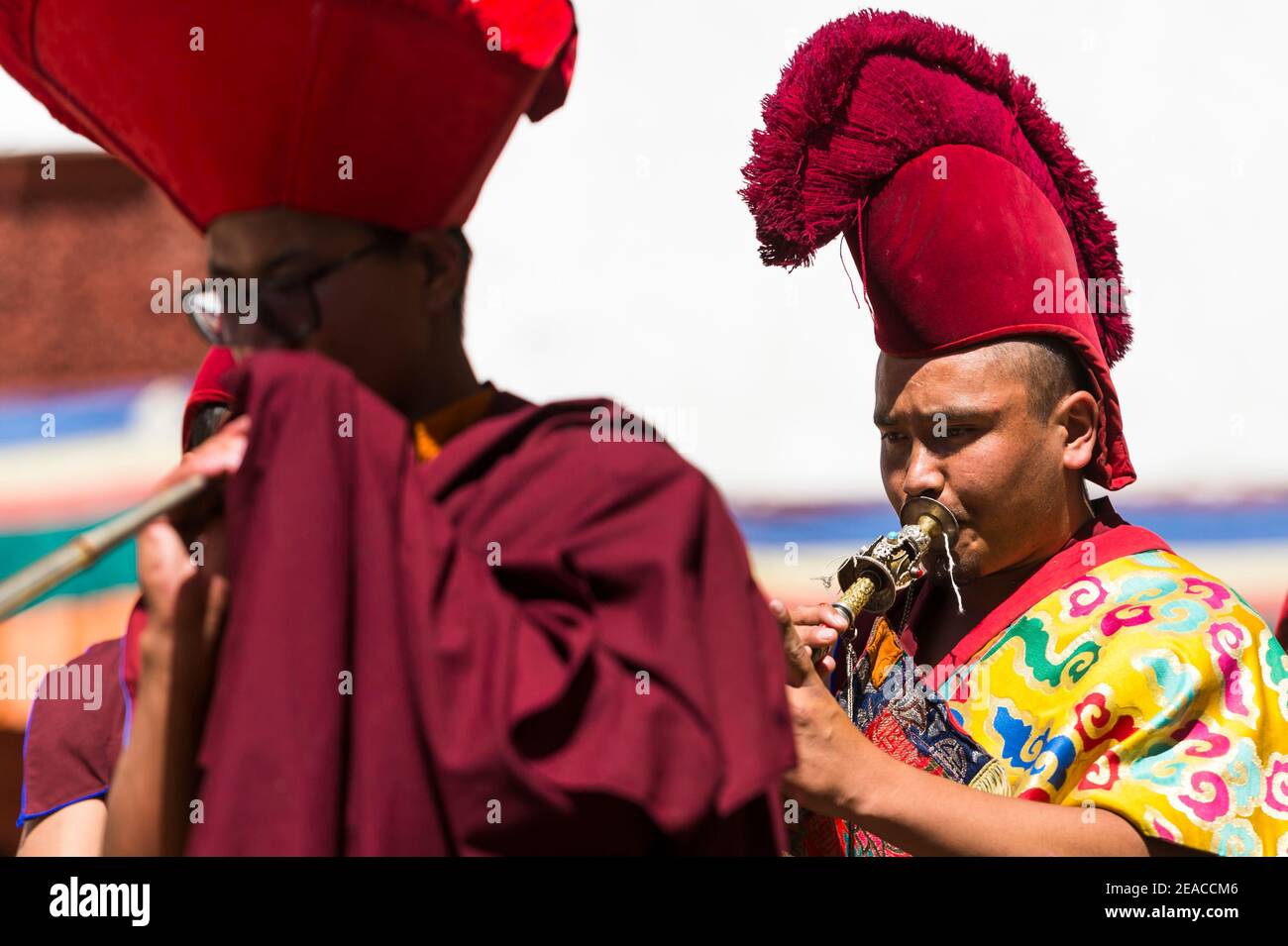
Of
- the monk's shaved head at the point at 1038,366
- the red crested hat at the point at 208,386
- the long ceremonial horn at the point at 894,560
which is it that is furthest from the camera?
the monk's shaved head at the point at 1038,366

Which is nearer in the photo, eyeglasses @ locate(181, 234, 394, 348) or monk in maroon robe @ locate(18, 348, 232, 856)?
eyeglasses @ locate(181, 234, 394, 348)

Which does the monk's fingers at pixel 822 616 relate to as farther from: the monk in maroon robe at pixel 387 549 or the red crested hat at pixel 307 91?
the red crested hat at pixel 307 91

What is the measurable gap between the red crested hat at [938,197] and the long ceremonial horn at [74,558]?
156 centimetres

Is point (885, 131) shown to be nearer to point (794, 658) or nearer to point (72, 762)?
point (794, 658)

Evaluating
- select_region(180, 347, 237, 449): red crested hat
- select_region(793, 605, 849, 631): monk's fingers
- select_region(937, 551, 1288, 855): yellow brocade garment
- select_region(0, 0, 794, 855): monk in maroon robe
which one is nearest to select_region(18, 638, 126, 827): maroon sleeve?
select_region(0, 0, 794, 855): monk in maroon robe

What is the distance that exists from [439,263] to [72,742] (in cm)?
78

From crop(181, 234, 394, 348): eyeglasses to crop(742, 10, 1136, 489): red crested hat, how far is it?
1.32 metres

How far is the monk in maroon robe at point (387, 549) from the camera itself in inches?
64.7

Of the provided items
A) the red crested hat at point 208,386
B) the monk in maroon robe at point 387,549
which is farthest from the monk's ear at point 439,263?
the red crested hat at point 208,386

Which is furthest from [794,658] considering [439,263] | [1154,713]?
[439,263]

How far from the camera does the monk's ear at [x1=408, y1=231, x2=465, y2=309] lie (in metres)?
1.92

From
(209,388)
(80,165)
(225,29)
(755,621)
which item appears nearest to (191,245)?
(80,165)

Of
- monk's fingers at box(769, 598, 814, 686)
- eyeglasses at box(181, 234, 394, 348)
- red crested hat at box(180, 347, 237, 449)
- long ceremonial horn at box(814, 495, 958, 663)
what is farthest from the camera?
long ceremonial horn at box(814, 495, 958, 663)

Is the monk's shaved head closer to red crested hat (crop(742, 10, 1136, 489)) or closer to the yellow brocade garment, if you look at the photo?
red crested hat (crop(742, 10, 1136, 489))
